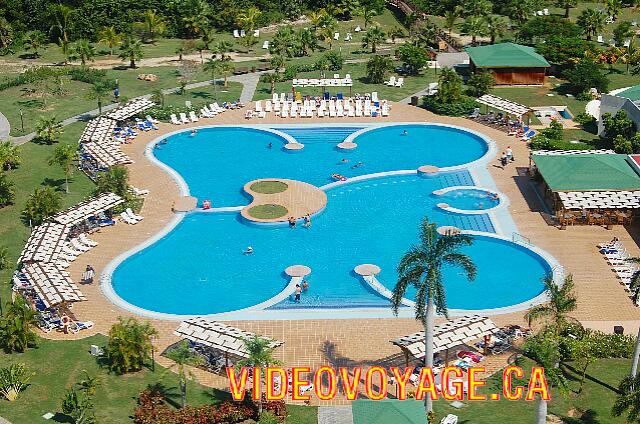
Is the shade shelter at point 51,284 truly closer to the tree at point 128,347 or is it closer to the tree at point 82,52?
the tree at point 128,347

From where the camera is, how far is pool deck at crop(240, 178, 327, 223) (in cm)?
5091

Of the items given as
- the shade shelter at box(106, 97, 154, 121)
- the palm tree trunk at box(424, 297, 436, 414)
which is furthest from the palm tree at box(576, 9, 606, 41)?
the palm tree trunk at box(424, 297, 436, 414)

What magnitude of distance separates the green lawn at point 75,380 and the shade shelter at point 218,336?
66.9 inches

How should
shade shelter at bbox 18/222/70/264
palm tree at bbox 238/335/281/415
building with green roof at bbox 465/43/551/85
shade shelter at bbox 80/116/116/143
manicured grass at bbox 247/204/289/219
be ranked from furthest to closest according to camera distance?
building with green roof at bbox 465/43/551/85 → shade shelter at bbox 80/116/116/143 → manicured grass at bbox 247/204/289/219 → shade shelter at bbox 18/222/70/264 → palm tree at bbox 238/335/281/415

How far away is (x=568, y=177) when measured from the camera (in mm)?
50375

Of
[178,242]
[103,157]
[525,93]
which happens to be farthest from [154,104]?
[525,93]

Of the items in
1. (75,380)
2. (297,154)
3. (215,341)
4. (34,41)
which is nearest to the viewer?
(75,380)

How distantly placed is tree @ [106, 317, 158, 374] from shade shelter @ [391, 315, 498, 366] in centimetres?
1050

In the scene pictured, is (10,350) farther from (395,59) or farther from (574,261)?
(395,59)

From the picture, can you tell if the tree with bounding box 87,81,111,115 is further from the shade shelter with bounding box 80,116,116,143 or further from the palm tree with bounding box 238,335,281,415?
the palm tree with bounding box 238,335,281,415

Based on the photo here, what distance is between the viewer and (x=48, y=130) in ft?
199

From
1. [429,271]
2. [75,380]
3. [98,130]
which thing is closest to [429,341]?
[429,271]

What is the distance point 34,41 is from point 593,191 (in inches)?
2272

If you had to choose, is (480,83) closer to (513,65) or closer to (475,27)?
(513,65)
